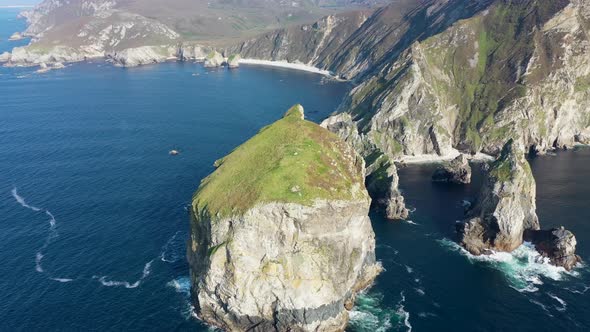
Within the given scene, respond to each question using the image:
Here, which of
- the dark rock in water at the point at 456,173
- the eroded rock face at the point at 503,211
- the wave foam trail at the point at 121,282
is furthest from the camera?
the dark rock in water at the point at 456,173

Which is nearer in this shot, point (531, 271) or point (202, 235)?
point (202, 235)

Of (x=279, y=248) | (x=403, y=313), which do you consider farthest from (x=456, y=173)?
(x=279, y=248)

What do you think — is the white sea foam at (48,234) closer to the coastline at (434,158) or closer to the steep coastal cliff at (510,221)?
the steep coastal cliff at (510,221)

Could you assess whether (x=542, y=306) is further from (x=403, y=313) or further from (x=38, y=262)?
(x=38, y=262)

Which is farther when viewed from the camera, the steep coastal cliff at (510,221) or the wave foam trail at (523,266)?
the steep coastal cliff at (510,221)

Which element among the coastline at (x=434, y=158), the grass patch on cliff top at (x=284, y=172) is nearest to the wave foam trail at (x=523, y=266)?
the grass patch on cliff top at (x=284, y=172)

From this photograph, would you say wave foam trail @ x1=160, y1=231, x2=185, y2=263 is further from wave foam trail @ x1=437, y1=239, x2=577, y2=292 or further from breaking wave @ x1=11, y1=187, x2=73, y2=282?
wave foam trail @ x1=437, y1=239, x2=577, y2=292

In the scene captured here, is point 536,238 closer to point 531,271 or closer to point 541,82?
point 531,271

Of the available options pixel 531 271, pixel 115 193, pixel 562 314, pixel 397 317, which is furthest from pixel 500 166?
pixel 115 193
